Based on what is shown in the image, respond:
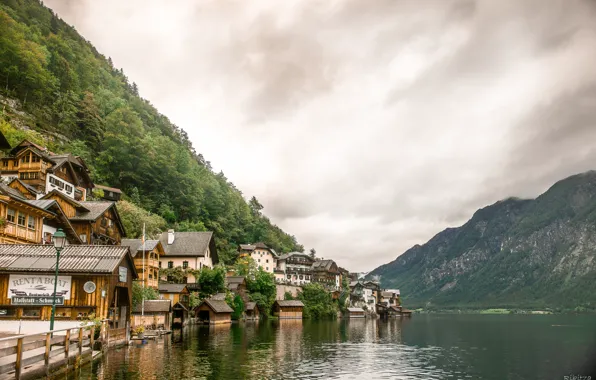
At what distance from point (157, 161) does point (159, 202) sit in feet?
34.2

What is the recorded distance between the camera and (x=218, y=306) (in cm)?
8306

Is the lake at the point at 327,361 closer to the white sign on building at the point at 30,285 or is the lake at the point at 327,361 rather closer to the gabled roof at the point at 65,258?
the gabled roof at the point at 65,258

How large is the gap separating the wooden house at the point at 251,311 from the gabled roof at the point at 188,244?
53.5 feet

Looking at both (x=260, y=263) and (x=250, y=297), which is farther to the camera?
(x=260, y=263)

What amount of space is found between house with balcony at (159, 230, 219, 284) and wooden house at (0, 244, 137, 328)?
50586 millimetres

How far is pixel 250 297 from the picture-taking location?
4122 inches

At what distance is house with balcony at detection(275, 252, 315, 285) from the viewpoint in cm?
14788

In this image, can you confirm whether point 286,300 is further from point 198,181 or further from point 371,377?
point 371,377

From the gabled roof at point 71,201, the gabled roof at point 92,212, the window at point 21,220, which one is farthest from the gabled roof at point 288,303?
the window at point 21,220

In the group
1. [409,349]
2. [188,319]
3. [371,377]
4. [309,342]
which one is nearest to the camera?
[371,377]

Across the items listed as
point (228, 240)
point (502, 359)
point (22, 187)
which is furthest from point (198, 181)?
point (502, 359)

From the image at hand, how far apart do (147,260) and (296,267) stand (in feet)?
293

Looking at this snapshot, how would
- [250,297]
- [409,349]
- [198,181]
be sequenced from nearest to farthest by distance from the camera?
[409,349] → [250,297] → [198,181]

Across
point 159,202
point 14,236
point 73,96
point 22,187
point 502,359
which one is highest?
point 73,96
